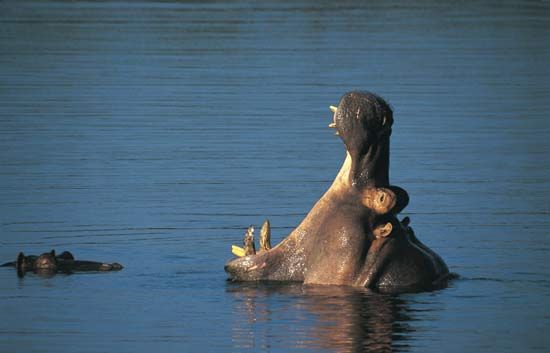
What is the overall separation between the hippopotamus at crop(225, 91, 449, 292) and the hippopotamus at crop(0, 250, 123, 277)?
1.62 m

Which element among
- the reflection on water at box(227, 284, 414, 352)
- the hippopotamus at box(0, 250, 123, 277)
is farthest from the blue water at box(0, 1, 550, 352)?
the hippopotamus at box(0, 250, 123, 277)

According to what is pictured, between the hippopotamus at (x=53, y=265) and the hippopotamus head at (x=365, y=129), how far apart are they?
2.43 meters

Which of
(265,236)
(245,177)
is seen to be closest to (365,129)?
(265,236)

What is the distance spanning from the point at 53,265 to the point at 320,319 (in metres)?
2.89

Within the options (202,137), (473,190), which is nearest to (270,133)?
(202,137)

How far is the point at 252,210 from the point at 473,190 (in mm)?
2757

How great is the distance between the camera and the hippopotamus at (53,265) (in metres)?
14.7

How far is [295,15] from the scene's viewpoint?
49531 millimetres

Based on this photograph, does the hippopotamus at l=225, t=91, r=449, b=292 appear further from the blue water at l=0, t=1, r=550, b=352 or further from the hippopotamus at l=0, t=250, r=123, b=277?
the hippopotamus at l=0, t=250, r=123, b=277

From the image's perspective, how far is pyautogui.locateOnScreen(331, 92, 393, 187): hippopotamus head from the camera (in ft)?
44.1

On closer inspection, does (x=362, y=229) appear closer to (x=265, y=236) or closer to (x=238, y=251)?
(x=265, y=236)

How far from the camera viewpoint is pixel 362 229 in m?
13.7

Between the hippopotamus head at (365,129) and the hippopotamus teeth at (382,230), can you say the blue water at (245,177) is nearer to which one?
the hippopotamus teeth at (382,230)

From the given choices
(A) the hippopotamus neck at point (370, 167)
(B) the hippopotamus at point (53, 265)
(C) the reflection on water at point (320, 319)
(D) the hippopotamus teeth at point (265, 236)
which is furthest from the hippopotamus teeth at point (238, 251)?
(A) the hippopotamus neck at point (370, 167)
